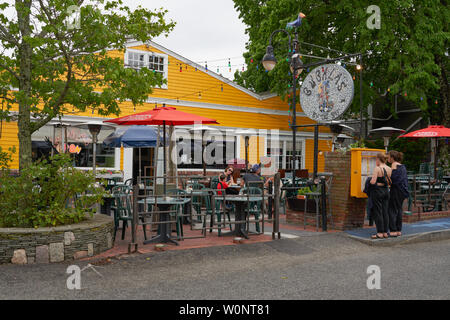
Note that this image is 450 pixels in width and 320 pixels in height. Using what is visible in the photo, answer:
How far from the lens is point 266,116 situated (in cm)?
1981

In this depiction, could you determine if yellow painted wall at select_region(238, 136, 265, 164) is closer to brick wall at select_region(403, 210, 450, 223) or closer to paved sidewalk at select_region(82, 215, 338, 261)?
brick wall at select_region(403, 210, 450, 223)

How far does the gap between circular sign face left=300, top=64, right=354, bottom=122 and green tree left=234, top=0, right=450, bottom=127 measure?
651 centimetres

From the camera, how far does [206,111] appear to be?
18234 mm

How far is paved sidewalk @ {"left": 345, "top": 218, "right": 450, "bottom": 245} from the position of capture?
7840mm

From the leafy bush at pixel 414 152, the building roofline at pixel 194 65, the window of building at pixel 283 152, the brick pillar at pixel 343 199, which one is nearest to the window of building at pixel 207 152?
the window of building at pixel 283 152

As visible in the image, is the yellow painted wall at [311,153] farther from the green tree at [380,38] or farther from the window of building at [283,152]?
the green tree at [380,38]

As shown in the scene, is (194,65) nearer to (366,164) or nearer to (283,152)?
(283,152)

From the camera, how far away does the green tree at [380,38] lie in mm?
15406

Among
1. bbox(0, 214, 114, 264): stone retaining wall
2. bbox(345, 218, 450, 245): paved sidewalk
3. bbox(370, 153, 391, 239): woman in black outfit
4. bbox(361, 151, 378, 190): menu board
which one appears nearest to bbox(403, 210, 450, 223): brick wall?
bbox(345, 218, 450, 245): paved sidewalk

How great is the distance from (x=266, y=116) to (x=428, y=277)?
14774mm

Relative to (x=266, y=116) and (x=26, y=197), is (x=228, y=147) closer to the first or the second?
(x=266, y=116)

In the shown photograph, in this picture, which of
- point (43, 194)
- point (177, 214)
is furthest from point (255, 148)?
point (43, 194)

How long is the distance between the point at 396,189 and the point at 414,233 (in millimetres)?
1249
